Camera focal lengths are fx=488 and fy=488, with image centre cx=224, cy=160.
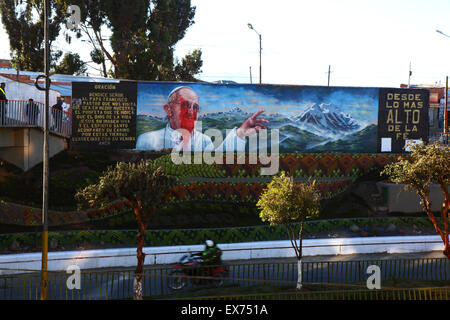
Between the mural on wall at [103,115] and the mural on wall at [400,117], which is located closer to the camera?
the mural on wall at [103,115]

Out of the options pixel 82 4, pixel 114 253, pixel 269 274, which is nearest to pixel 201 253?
pixel 269 274

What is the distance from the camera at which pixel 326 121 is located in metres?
28.3

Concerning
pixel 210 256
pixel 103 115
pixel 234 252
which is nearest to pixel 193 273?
pixel 210 256

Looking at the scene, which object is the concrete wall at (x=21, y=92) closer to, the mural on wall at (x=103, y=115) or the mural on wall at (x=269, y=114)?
the mural on wall at (x=103, y=115)

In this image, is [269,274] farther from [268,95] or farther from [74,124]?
[74,124]

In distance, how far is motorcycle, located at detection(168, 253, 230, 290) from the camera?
1795 cm

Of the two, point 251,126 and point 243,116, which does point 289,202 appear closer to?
point 251,126

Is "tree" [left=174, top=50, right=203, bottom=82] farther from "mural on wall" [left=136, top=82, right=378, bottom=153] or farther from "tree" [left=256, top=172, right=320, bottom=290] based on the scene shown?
"tree" [left=256, top=172, right=320, bottom=290]

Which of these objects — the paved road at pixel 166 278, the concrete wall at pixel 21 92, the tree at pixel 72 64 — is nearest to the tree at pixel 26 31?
the tree at pixel 72 64

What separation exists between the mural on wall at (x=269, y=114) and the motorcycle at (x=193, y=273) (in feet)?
29.4

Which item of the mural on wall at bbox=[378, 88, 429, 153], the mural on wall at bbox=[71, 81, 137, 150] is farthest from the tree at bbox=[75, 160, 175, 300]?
the mural on wall at bbox=[378, 88, 429, 153]

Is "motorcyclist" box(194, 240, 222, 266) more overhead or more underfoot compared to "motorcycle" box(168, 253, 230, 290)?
more overhead

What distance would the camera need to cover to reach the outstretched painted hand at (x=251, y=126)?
27156 millimetres

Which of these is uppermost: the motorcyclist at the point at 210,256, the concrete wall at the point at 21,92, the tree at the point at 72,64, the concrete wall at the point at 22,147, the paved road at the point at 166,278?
the tree at the point at 72,64
